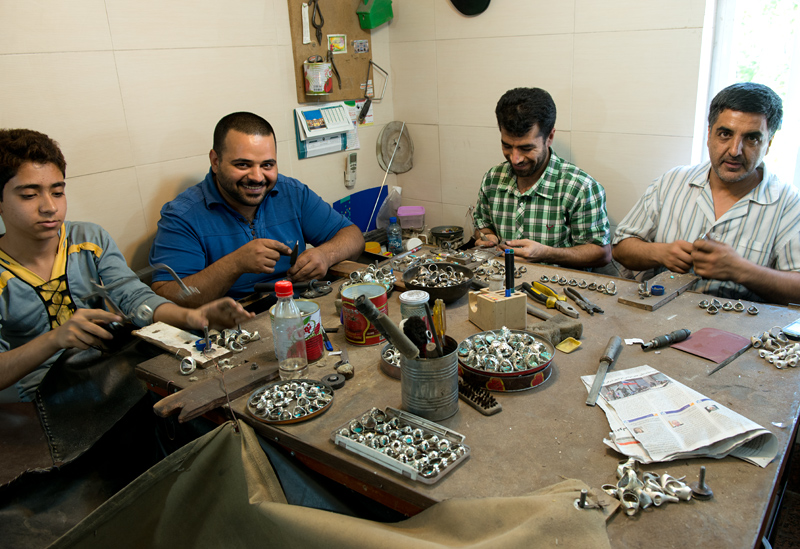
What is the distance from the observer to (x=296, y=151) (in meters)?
3.35

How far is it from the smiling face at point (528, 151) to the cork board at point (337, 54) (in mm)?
1253

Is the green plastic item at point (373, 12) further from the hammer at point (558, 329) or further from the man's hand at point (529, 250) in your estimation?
the hammer at point (558, 329)

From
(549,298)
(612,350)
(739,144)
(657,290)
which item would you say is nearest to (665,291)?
(657,290)

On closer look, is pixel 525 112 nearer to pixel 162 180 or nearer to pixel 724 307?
pixel 724 307

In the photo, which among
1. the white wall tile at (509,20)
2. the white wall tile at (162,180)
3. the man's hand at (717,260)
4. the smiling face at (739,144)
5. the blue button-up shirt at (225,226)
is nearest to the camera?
the man's hand at (717,260)

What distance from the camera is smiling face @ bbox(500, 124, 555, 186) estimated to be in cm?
269

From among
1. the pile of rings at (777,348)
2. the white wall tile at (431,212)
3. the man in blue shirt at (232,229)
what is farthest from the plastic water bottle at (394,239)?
the pile of rings at (777,348)

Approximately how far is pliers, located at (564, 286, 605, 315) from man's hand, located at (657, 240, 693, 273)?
19.6 inches

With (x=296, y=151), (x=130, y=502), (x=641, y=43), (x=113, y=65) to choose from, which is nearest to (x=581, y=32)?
(x=641, y=43)

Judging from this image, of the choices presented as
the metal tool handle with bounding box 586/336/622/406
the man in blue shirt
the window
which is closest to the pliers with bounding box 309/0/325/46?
the man in blue shirt

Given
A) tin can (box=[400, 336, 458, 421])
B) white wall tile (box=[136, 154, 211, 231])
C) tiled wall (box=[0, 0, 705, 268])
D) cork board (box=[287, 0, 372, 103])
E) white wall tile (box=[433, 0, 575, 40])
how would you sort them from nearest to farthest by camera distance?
tin can (box=[400, 336, 458, 421]), tiled wall (box=[0, 0, 705, 268]), white wall tile (box=[136, 154, 211, 231]), white wall tile (box=[433, 0, 575, 40]), cork board (box=[287, 0, 372, 103])

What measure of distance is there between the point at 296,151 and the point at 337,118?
0.37 m

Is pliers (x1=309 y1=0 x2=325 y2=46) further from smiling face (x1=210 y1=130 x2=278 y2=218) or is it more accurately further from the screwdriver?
the screwdriver

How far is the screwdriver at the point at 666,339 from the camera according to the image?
5.41 feet
